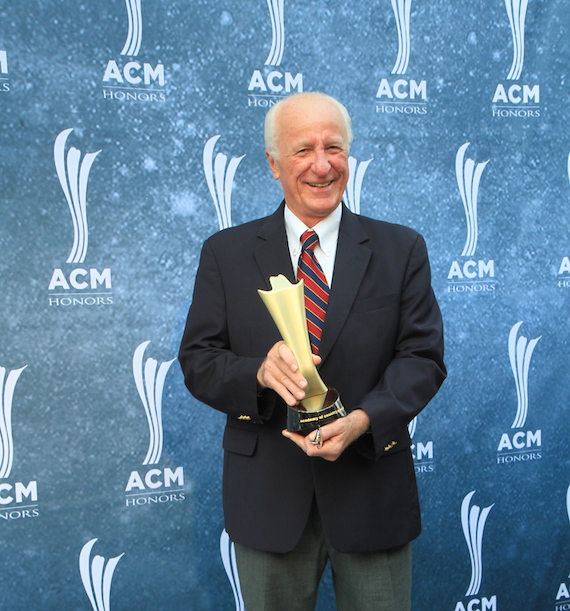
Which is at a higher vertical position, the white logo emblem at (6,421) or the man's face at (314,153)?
the man's face at (314,153)

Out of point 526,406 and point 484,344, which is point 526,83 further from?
point 526,406

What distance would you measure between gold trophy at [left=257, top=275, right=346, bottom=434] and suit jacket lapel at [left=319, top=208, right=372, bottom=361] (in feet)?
0.48

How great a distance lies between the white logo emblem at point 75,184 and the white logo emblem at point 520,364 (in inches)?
60.0

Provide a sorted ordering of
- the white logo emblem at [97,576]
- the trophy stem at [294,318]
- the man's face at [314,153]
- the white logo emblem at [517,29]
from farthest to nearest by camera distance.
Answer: the white logo emblem at [517,29]
the white logo emblem at [97,576]
the man's face at [314,153]
the trophy stem at [294,318]

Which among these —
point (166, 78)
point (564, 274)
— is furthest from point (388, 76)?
point (564, 274)

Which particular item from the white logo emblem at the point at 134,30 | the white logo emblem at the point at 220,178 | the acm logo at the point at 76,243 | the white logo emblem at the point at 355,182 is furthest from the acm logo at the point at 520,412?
the white logo emblem at the point at 134,30

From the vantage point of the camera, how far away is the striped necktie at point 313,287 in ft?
4.18

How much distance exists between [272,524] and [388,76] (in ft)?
5.03

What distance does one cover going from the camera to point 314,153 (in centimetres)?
130

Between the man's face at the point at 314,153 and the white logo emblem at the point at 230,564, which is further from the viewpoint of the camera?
the white logo emblem at the point at 230,564

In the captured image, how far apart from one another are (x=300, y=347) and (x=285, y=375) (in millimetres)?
58

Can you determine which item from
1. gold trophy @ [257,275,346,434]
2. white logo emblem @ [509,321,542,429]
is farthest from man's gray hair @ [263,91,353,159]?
white logo emblem @ [509,321,542,429]

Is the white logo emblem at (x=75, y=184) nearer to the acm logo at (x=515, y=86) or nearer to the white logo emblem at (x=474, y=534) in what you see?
the acm logo at (x=515, y=86)

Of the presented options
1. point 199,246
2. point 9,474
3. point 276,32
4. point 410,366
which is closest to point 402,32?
point 276,32
